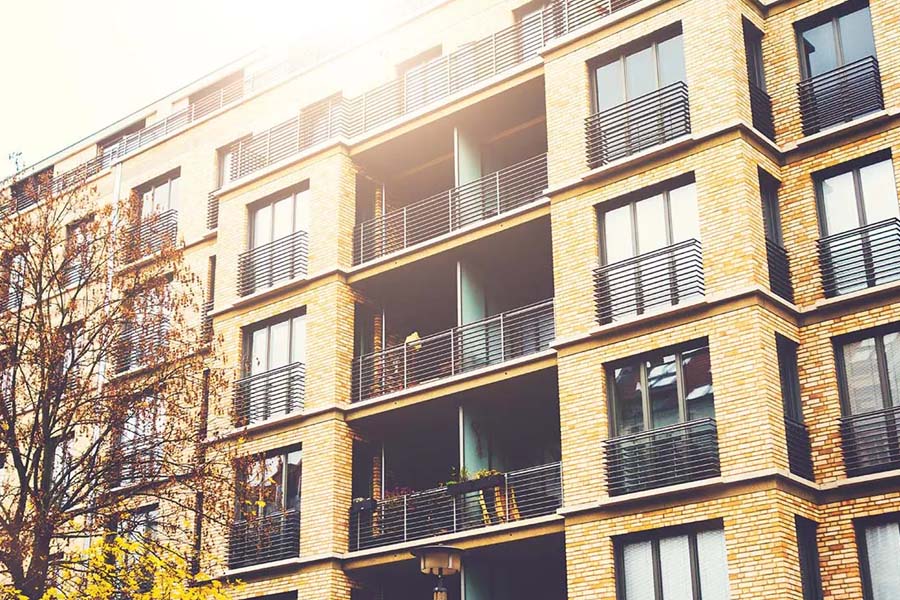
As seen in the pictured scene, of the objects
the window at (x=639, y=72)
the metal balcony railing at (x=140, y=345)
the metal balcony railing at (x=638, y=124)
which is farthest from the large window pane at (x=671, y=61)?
the metal balcony railing at (x=140, y=345)

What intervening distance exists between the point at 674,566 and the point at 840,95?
32.3 ft

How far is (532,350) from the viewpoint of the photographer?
28609 millimetres

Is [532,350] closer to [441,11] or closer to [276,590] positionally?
[276,590]

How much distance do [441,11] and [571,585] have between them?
16264 millimetres

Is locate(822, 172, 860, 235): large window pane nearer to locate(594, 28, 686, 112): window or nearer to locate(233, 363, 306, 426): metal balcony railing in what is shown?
locate(594, 28, 686, 112): window

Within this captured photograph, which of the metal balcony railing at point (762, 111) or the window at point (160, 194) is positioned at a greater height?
the window at point (160, 194)

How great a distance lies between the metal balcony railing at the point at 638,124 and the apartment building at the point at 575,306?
65mm

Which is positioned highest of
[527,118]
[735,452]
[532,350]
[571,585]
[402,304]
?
[527,118]

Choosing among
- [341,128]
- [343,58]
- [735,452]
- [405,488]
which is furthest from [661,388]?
[343,58]

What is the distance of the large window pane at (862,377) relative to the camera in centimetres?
2314

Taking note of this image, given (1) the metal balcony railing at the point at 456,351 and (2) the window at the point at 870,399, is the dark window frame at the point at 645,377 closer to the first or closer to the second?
(2) the window at the point at 870,399

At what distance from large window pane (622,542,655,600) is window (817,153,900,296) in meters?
6.00

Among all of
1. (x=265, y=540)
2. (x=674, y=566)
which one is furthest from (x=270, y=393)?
(x=674, y=566)

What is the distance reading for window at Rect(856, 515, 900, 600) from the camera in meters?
21.7
